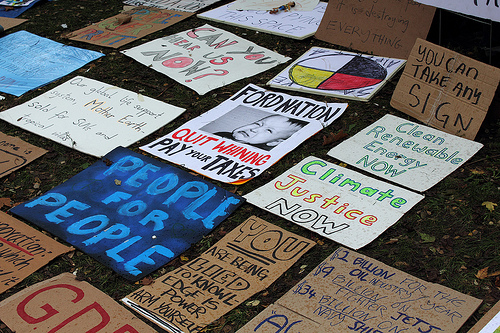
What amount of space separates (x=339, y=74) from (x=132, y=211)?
2090mm

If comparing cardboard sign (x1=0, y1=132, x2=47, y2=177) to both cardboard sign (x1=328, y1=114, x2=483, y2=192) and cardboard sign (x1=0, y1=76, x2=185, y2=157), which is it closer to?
cardboard sign (x1=0, y1=76, x2=185, y2=157)

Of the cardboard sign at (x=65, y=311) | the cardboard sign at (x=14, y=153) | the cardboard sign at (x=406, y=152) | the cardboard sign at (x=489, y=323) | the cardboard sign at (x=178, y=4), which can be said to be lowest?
the cardboard sign at (x=65, y=311)

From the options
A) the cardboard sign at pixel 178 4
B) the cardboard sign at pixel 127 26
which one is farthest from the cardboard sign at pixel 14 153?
the cardboard sign at pixel 178 4

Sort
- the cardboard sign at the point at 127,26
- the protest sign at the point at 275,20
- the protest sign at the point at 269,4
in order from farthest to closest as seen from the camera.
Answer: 1. the protest sign at the point at 269,4
2. the cardboard sign at the point at 127,26
3. the protest sign at the point at 275,20

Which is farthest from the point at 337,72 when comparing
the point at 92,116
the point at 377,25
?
the point at 92,116

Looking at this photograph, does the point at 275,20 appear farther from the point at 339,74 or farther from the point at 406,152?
the point at 406,152

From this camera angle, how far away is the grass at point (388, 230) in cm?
233

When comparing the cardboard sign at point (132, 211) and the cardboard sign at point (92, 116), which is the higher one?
the cardboard sign at point (92, 116)

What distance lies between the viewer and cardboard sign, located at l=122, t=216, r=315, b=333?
2256 mm

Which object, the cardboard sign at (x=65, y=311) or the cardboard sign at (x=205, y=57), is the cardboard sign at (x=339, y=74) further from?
the cardboard sign at (x=65, y=311)

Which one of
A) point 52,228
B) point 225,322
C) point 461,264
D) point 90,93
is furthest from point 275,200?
point 90,93

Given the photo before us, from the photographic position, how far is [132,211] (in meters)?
2.94

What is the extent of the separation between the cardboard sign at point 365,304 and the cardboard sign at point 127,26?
364cm

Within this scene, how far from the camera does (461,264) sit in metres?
2.36
